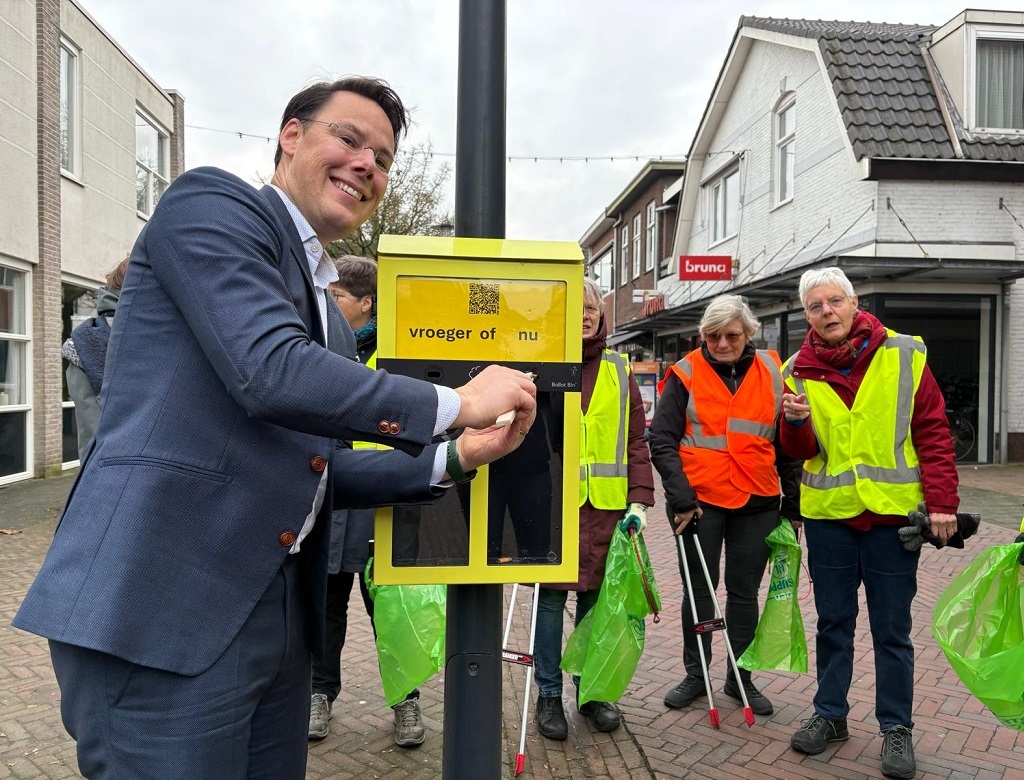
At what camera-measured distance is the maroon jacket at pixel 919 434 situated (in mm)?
3285

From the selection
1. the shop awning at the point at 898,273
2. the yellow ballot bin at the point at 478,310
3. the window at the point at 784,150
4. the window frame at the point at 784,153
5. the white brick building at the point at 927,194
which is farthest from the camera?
the window at the point at 784,150

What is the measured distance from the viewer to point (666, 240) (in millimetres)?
23453

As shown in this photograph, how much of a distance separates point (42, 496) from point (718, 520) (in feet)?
28.5

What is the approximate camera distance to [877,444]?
3363mm

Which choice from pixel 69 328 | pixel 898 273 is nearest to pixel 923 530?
pixel 898 273

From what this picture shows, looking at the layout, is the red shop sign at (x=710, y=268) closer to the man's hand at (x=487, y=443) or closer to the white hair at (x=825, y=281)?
the white hair at (x=825, y=281)

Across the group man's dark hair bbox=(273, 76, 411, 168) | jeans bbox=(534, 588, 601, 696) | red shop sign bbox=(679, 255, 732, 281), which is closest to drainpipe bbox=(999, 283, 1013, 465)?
red shop sign bbox=(679, 255, 732, 281)

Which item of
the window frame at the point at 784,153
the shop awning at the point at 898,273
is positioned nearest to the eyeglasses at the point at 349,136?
the shop awning at the point at 898,273

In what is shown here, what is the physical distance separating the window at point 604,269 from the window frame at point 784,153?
15.2 m

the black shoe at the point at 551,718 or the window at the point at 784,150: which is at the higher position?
the window at the point at 784,150

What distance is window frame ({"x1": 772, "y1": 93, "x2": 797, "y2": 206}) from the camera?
15.2 m

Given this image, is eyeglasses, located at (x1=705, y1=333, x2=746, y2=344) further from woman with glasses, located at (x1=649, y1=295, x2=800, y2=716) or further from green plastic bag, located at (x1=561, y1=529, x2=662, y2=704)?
green plastic bag, located at (x1=561, y1=529, x2=662, y2=704)

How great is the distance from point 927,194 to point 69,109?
12768 mm

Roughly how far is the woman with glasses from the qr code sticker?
2.20 m
